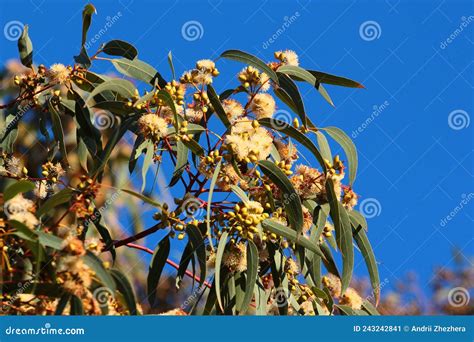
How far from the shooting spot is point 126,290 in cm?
251

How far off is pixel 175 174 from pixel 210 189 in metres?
0.28

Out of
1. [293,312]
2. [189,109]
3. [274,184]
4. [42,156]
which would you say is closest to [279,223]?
[274,184]

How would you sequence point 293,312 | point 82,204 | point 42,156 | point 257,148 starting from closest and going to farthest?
point 82,204
point 257,148
point 293,312
point 42,156

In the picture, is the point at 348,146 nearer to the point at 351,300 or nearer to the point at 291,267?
the point at 291,267

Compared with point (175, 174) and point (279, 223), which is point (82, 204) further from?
point (279, 223)

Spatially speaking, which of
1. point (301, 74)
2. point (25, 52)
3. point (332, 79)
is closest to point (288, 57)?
point (301, 74)

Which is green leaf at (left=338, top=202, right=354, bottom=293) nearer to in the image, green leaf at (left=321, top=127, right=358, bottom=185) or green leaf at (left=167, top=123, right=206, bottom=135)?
green leaf at (left=321, top=127, right=358, bottom=185)

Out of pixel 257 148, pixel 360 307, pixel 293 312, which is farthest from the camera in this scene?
pixel 360 307

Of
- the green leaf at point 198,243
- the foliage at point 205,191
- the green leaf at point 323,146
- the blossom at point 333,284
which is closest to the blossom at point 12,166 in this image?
the foliage at point 205,191

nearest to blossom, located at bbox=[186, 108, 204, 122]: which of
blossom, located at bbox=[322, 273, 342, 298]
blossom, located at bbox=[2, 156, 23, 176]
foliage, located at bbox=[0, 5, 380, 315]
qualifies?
foliage, located at bbox=[0, 5, 380, 315]

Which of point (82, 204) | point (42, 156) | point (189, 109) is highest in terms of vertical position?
point (189, 109)

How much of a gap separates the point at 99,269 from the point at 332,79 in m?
1.41

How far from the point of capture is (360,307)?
11.2 feet

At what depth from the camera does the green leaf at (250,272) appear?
2889 millimetres
